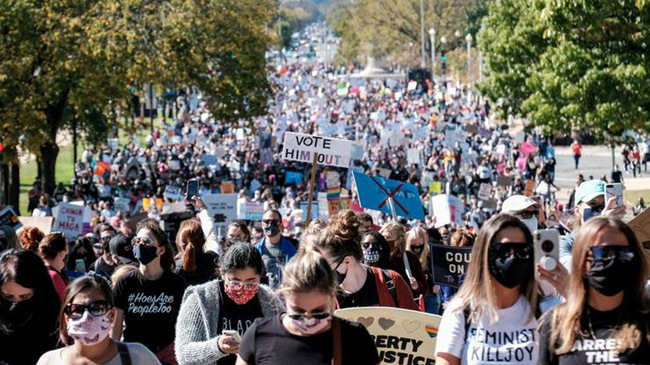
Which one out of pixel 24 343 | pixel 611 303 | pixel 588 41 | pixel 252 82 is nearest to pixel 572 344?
pixel 611 303

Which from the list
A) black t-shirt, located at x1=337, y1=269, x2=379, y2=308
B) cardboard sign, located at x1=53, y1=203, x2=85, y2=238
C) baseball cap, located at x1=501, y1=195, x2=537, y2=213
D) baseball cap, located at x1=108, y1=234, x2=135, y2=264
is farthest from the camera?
cardboard sign, located at x1=53, y1=203, x2=85, y2=238

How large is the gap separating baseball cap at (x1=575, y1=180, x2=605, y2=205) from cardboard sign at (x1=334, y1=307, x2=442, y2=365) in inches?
88.4

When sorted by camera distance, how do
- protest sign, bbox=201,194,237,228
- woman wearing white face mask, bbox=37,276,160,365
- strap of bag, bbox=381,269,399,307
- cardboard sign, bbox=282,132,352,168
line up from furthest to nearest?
1. protest sign, bbox=201,194,237,228
2. cardboard sign, bbox=282,132,352,168
3. strap of bag, bbox=381,269,399,307
4. woman wearing white face mask, bbox=37,276,160,365

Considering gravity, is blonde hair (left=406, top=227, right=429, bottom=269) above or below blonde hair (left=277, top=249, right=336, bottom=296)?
below

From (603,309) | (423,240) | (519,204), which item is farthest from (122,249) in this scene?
(603,309)

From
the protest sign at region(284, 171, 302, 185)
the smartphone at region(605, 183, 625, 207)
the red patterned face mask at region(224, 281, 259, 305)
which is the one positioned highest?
the protest sign at region(284, 171, 302, 185)

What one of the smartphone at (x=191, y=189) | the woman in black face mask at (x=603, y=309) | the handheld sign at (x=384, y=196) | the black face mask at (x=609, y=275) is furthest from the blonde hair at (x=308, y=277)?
the handheld sign at (x=384, y=196)

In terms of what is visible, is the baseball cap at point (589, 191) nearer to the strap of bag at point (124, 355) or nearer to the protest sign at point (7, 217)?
the strap of bag at point (124, 355)

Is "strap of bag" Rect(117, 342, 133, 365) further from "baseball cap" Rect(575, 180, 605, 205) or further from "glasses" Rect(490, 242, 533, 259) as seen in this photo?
"baseball cap" Rect(575, 180, 605, 205)

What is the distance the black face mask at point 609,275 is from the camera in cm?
465

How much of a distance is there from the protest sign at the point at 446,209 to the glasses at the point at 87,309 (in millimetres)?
14043

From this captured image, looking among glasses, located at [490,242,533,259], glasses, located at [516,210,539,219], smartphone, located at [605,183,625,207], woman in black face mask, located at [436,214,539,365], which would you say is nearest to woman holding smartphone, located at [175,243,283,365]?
woman in black face mask, located at [436,214,539,365]

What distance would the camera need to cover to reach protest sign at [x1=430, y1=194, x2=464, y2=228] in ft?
65.7

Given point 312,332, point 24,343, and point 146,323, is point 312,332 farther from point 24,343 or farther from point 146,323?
point 146,323
